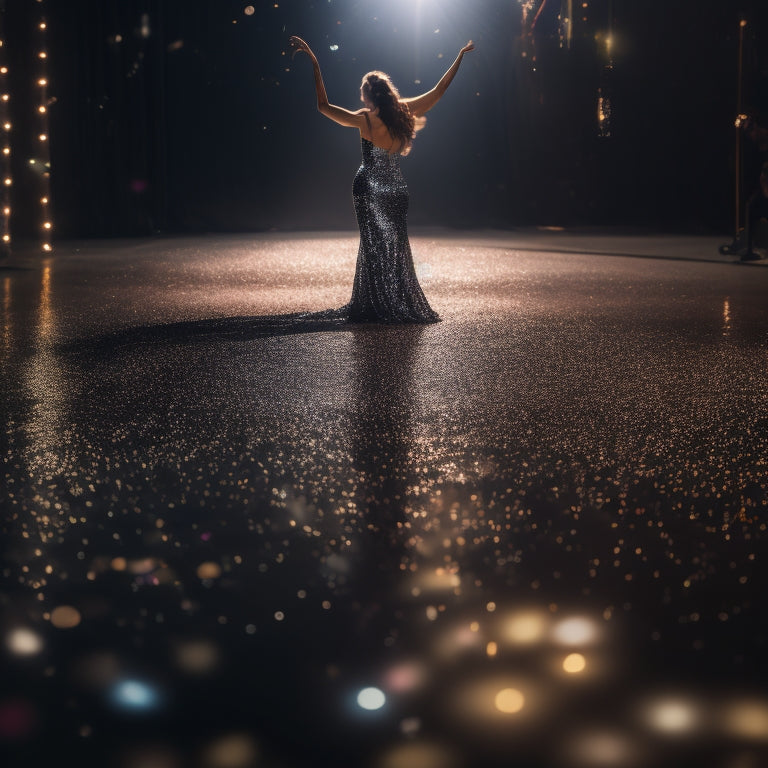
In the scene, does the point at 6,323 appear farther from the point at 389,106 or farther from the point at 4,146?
the point at 4,146

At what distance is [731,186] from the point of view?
575 inches

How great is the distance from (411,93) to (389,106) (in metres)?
9.34

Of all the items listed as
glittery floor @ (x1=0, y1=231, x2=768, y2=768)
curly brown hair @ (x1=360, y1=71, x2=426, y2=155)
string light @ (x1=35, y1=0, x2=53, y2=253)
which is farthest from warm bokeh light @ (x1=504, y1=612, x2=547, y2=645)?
string light @ (x1=35, y1=0, x2=53, y2=253)

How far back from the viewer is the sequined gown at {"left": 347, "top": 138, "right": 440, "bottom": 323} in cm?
588

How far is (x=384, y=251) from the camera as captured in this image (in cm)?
594

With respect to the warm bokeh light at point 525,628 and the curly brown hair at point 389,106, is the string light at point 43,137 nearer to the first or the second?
the curly brown hair at point 389,106

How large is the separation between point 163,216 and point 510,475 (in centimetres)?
1228

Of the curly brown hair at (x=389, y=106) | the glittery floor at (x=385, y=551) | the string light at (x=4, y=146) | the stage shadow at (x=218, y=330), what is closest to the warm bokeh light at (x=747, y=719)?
the glittery floor at (x=385, y=551)

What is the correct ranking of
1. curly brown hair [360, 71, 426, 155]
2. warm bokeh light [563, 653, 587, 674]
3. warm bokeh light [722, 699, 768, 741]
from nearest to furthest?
1. warm bokeh light [722, 699, 768, 741]
2. warm bokeh light [563, 653, 587, 674]
3. curly brown hair [360, 71, 426, 155]

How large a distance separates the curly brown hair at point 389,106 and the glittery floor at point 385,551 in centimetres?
118

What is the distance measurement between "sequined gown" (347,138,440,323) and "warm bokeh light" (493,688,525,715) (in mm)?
4309

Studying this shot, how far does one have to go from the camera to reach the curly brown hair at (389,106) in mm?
5555

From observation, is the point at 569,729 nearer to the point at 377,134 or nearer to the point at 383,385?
the point at 383,385

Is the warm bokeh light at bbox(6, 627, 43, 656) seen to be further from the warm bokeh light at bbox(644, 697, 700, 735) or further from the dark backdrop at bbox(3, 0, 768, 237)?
the dark backdrop at bbox(3, 0, 768, 237)
